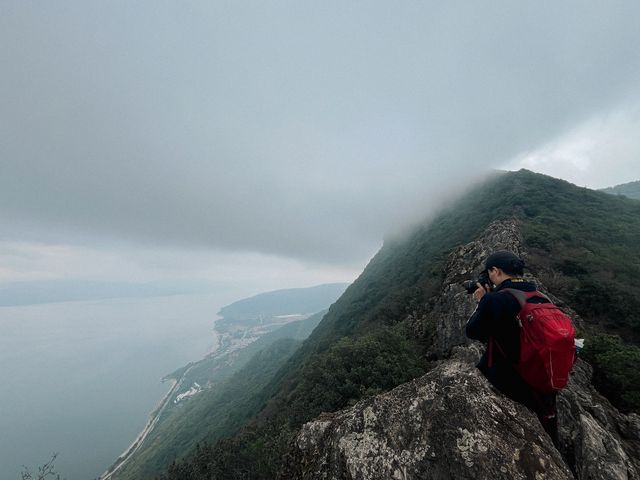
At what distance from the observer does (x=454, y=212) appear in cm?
7050

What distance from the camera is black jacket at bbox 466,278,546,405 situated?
3225 millimetres

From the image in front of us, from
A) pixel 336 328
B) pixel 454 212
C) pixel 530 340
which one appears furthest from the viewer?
pixel 454 212

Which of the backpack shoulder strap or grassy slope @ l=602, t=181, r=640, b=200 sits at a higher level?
grassy slope @ l=602, t=181, r=640, b=200

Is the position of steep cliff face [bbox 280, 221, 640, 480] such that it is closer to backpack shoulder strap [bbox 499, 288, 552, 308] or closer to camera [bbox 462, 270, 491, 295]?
camera [bbox 462, 270, 491, 295]

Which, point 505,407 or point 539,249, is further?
point 539,249

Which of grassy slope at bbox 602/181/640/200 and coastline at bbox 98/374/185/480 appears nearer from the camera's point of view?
coastline at bbox 98/374/185/480

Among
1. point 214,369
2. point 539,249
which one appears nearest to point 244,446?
point 539,249

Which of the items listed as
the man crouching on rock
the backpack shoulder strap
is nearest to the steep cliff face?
the man crouching on rock

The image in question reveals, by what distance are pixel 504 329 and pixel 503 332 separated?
41 millimetres

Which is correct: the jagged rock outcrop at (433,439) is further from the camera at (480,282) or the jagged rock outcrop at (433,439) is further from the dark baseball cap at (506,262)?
Result: the dark baseball cap at (506,262)

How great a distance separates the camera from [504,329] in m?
3.30

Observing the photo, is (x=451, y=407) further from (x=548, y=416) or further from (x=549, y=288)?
(x=549, y=288)

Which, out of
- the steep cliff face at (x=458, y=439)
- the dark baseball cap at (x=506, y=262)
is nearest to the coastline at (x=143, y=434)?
the steep cliff face at (x=458, y=439)

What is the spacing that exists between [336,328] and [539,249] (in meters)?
37.8
